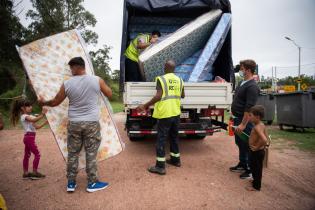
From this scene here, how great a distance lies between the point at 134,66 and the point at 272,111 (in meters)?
6.70

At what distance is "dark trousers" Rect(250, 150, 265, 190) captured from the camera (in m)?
3.80

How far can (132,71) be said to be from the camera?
22.1 ft

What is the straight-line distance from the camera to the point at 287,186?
401 cm

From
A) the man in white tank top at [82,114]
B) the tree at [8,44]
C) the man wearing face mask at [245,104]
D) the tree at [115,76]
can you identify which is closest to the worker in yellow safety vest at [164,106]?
the man wearing face mask at [245,104]

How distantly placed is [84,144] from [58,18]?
2338 cm

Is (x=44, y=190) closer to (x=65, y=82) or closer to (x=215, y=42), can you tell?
(x=65, y=82)

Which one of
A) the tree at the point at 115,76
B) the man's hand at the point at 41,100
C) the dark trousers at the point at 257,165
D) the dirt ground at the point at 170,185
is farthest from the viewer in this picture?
the tree at the point at 115,76

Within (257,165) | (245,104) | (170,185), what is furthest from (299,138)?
(170,185)

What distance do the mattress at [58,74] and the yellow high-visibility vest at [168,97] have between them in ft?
3.06

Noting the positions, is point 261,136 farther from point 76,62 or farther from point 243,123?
point 76,62

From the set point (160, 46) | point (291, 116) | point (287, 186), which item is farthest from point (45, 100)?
point (291, 116)

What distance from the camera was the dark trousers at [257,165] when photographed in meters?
3.80

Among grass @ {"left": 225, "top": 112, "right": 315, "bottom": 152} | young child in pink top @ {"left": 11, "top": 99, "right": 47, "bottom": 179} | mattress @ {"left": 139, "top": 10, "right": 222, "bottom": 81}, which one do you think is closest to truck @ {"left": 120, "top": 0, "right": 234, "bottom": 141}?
mattress @ {"left": 139, "top": 10, "right": 222, "bottom": 81}

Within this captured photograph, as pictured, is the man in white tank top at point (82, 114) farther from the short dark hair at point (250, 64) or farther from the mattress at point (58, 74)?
the short dark hair at point (250, 64)
